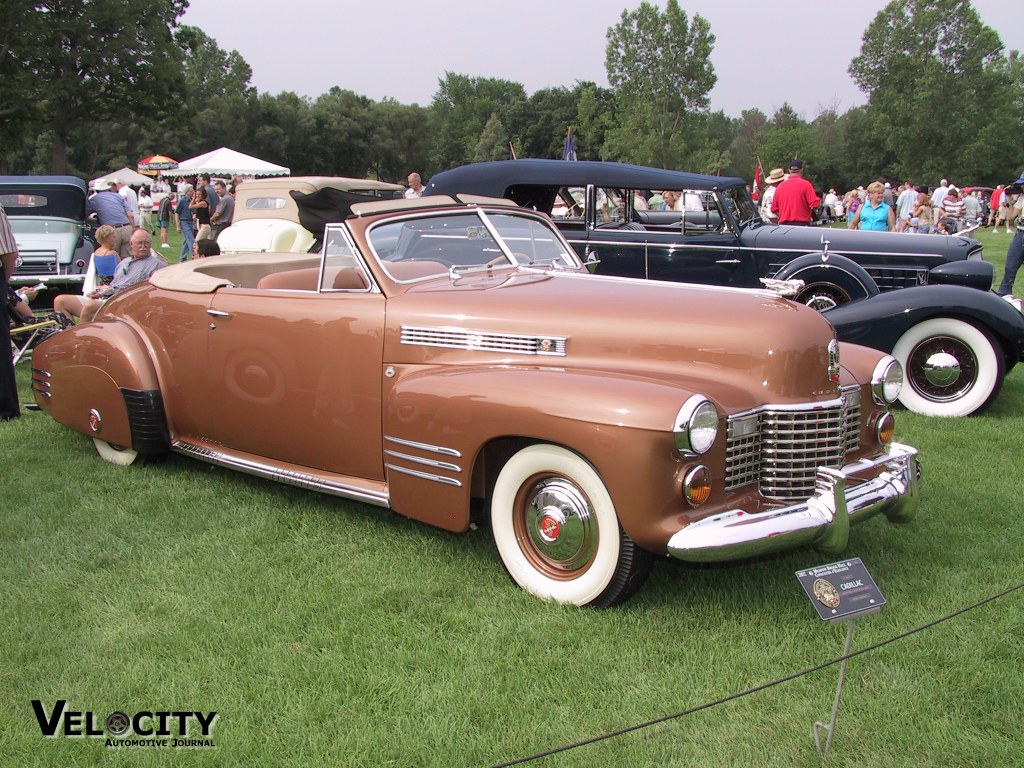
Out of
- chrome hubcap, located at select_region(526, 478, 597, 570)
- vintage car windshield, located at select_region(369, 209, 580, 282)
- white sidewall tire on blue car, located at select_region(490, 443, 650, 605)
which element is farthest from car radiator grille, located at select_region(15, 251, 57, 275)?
chrome hubcap, located at select_region(526, 478, 597, 570)

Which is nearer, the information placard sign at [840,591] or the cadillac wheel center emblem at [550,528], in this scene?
the information placard sign at [840,591]

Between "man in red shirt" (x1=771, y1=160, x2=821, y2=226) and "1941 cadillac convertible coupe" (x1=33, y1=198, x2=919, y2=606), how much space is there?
20.1 feet

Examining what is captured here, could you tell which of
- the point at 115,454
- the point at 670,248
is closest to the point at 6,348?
the point at 115,454

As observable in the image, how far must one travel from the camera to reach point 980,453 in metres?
5.43

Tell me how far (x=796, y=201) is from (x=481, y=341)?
24.8 ft

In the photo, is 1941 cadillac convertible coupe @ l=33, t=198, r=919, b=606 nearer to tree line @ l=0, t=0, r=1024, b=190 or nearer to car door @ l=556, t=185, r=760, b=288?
car door @ l=556, t=185, r=760, b=288

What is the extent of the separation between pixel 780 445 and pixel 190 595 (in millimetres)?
2525

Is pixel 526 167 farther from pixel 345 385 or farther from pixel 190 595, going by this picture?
pixel 190 595

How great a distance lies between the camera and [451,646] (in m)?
3.19

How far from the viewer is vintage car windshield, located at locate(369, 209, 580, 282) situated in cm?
439

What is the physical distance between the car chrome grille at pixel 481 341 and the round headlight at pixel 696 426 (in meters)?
0.81

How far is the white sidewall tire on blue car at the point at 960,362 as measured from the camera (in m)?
6.25

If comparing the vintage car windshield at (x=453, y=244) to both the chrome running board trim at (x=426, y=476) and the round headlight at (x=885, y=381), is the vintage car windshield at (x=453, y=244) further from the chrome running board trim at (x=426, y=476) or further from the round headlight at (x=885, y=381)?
the round headlight at (x=885, y=381)

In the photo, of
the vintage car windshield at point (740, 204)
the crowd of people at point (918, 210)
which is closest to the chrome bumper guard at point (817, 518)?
the vintage car windshield at point (740, 204)
